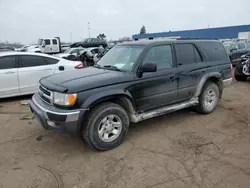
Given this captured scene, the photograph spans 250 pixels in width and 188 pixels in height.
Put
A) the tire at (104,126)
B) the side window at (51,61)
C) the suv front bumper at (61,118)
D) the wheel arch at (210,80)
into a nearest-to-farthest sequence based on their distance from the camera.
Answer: the suv front bumper at (61,118), the tire at (104,126), the wheel arch at (210,80), the side window at (51,61)

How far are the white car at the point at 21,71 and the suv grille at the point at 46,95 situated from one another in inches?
120

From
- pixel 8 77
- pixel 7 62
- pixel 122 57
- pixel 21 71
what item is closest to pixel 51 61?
pixel 21 71

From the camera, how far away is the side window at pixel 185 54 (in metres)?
4.55

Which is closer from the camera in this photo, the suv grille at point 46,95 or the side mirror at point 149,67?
the suv grille at point 46,95

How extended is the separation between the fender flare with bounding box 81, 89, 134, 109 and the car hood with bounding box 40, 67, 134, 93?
0.14 metres

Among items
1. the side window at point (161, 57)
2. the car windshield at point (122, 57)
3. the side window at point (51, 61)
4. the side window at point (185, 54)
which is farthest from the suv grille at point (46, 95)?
the side window at point (51, 61)

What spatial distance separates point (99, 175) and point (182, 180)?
111 centimetres

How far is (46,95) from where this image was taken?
3619 mm

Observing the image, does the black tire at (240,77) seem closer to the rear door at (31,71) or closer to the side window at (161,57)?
the side window at (161,57)

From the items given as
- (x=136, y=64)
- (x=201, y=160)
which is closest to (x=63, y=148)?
(x=136, y=64)

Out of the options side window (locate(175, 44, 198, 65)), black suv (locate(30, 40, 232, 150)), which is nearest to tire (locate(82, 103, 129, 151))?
black suv (locate(30, 40, 232, 150))

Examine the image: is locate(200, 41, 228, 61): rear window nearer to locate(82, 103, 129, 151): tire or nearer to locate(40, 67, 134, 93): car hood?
locate(40, 67, 134, 93): car hood

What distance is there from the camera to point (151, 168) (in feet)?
10.2

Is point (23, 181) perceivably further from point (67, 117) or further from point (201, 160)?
point (201, 160)
